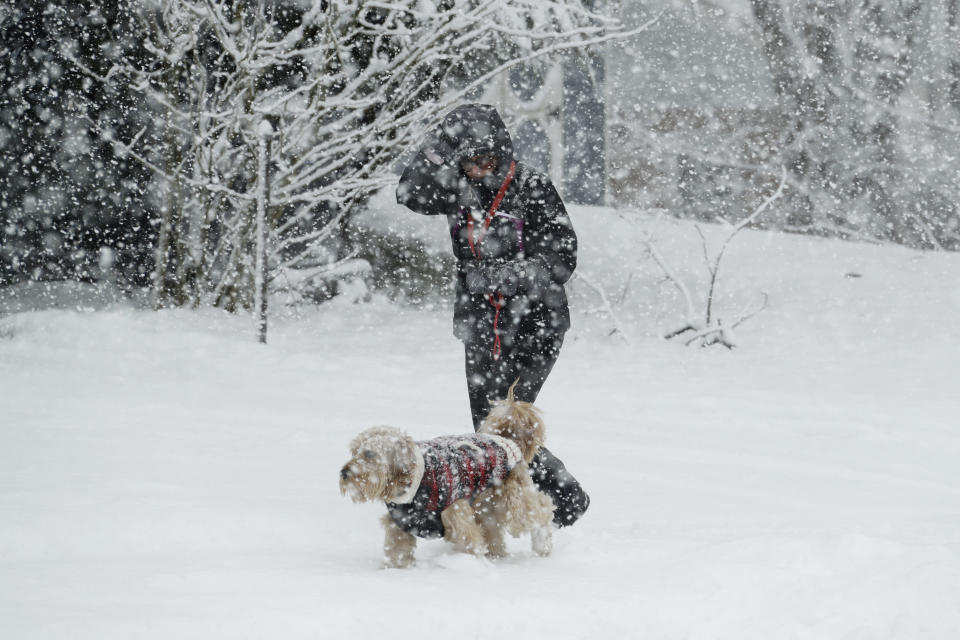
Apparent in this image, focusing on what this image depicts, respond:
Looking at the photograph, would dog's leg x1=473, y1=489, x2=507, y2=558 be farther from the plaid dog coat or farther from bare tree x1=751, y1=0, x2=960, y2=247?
bare tree x1=751, y1=0, x2=960, y2=247

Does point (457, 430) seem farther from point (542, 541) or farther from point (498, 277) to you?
point (498, 277)

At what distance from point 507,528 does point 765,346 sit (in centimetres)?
747

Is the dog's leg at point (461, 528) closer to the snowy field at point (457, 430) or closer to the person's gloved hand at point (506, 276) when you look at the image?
the snowy field at point (457, 430)

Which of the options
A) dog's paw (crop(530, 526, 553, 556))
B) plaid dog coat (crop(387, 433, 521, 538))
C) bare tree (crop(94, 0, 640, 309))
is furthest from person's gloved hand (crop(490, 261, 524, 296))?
bare tree (crop(94, 0, 640, 309))

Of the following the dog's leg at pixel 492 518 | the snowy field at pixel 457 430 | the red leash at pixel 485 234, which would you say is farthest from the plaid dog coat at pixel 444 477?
the red leash at pixel 485 234

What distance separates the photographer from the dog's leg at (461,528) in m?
3.54

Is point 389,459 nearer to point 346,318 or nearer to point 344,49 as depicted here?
point 344,49

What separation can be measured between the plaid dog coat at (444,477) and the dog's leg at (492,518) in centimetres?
11

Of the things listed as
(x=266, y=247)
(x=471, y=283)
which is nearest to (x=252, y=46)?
(x=266, y=247)

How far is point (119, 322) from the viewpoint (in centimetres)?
904

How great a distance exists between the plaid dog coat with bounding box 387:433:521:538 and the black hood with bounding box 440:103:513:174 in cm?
119

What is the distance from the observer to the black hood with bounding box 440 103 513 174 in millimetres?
3689

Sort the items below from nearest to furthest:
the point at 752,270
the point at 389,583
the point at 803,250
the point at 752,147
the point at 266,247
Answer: the point at 389,583 < the point at 266,247 < the point at 752,270 < the point at 803,250 < the point at 752,147

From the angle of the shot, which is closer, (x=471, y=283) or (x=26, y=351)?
(x=471, y=283)
